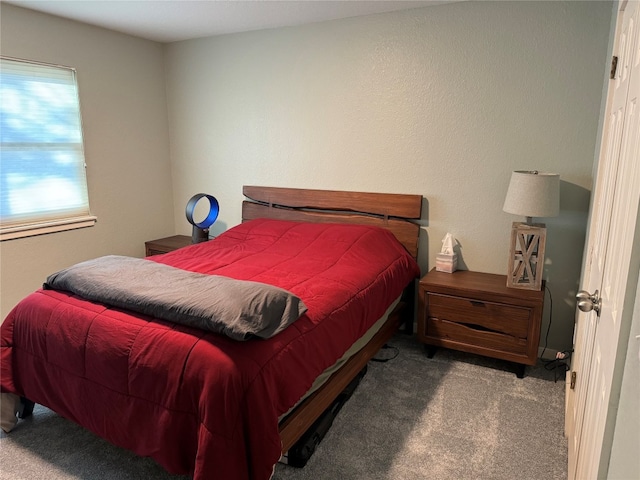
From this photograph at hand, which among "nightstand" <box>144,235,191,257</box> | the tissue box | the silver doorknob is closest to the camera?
the silver doorknob

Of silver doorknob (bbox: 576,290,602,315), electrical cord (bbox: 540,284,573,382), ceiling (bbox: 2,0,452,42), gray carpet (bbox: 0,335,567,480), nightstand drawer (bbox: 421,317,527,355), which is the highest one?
ceiling (bbox: 2,0,452,42)

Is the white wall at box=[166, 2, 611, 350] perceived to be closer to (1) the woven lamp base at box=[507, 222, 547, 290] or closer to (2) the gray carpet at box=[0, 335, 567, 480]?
(1) the woven lamp base at box=[507, 222, 547, 290]

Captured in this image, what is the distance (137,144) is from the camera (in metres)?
3.83

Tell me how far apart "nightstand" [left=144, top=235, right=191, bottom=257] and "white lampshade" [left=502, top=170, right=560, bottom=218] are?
8.67 ft

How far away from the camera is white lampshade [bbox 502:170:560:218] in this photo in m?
2.43

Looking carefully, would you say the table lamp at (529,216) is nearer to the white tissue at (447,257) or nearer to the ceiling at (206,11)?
the white tissue at (447,257)

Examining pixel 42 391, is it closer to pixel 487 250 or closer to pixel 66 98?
pixel 66 98

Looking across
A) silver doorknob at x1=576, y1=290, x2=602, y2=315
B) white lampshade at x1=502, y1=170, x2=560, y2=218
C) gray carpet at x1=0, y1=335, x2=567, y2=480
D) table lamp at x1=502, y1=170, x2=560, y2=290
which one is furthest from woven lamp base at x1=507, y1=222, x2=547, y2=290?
silver doorknob at x1=576, y1=290, x2=602, y2=315

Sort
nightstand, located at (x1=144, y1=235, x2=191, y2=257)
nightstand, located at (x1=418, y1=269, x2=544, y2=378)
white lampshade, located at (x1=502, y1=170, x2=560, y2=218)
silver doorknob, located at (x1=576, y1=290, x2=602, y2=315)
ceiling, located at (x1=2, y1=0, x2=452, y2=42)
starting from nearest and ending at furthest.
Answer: silver doorknob, located at (x1=576, y1=290, x2=602, y2=315) → white lampshade, located at (x1=502, y1=170, x2=560, y2=218) → nightstand, located at (x1=418, y1=269, x2=544, y2=378) → ceiling, located at (x1=2, y1=0, x2=452, y2=42) → nightstand, located at (x1=144, y1=235, x2=191, y2=257)

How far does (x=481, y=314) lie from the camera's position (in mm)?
2656

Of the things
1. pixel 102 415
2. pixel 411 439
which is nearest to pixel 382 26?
pixel 411 439

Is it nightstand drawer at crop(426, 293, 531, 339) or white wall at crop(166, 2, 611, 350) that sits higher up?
white wall at crop(166, 2, 611, 350)

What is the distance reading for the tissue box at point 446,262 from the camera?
2947mm

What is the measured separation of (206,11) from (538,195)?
2.41 metres
